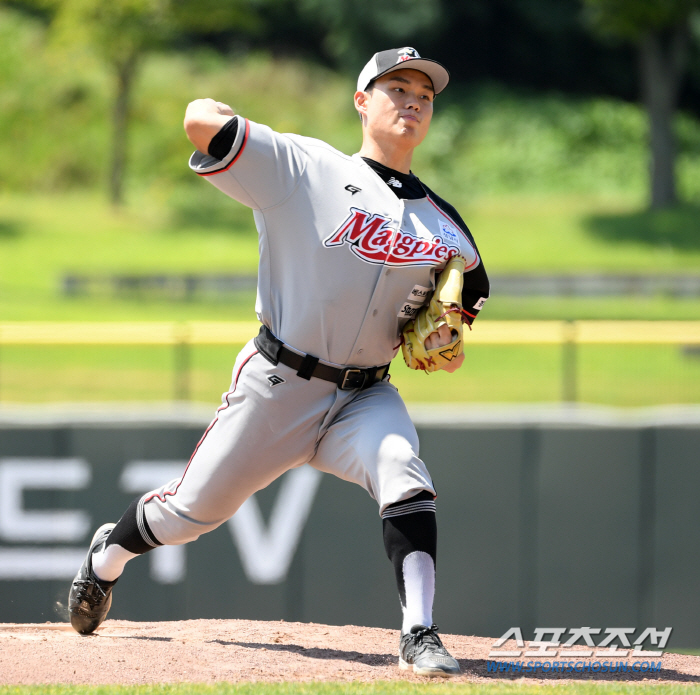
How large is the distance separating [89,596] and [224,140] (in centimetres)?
185

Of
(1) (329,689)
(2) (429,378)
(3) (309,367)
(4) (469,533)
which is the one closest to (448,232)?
(3) (309,367)

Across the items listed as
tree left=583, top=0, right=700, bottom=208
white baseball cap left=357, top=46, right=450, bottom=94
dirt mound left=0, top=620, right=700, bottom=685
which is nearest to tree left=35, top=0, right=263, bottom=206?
tree left=583, top=0, right=700, bottom=208

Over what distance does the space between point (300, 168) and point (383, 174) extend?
12.3 inches

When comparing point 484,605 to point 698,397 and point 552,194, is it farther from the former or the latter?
point 552,194

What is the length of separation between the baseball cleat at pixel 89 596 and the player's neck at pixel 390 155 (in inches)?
70.2

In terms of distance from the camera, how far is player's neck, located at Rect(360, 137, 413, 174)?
362 cm

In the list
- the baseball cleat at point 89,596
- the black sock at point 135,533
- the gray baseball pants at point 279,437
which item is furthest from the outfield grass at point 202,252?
the gray baseball pants at point 279,437

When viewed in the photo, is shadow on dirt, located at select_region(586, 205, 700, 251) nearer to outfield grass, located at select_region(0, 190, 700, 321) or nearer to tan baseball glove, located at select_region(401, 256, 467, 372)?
outfield grass, located at select_region(0, 190, 700, 321)

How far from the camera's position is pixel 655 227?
19.8 metres

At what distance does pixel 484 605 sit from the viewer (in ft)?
17.6

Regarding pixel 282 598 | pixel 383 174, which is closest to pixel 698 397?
pixel 282 598

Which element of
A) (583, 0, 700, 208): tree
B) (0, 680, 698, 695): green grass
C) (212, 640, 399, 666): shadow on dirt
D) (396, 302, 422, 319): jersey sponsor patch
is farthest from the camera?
(583, 0, 700, 208): tree

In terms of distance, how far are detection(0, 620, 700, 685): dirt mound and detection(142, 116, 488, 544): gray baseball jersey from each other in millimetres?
499

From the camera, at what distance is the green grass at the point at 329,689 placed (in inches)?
122
